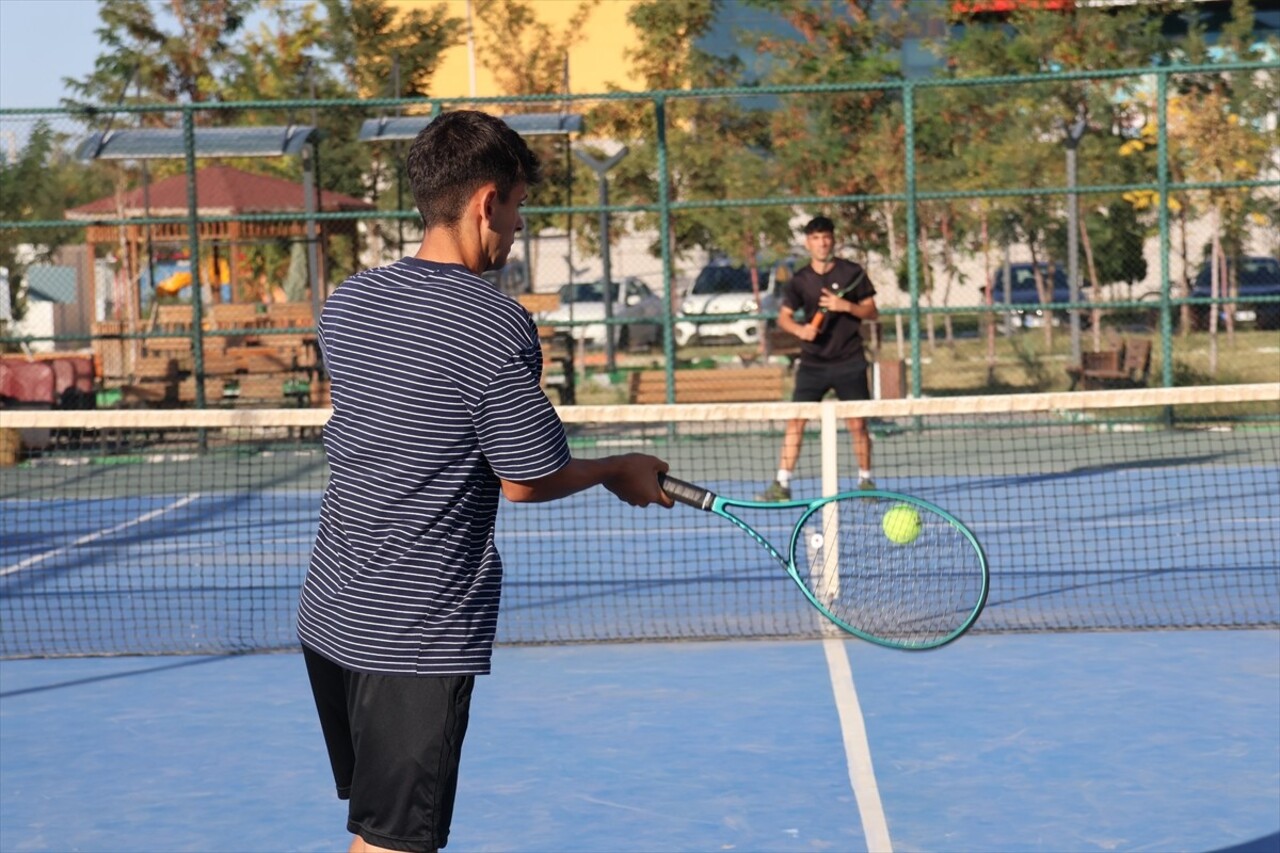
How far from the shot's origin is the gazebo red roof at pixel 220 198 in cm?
1875

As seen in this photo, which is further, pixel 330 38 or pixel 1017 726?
pixel 330 38

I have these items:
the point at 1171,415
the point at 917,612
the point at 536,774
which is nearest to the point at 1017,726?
the point at 917,612

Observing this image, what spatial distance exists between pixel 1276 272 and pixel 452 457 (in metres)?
25.0

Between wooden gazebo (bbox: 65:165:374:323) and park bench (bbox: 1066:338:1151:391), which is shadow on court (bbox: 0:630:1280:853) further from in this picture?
wooden gazebo (bbox: 65:165:374:323)

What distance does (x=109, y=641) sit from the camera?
781cm

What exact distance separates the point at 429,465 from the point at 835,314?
827 centimetres

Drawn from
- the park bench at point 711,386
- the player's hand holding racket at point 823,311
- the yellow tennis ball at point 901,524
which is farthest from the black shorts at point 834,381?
the yellow tennis ball at point 901,524

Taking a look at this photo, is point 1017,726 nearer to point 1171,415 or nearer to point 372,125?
point 1171,415

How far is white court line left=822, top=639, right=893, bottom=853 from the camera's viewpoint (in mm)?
4785

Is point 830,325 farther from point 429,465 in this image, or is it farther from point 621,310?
point 621,310

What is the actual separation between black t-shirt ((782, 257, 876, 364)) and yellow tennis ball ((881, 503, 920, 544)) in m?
5.67

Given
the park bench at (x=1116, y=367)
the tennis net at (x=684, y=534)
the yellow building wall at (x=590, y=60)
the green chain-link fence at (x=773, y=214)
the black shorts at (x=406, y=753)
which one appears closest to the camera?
the black shorts at (x=406, y=753)

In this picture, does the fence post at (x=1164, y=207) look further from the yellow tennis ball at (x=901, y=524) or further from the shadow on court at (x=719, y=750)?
the yellow tennis ball at (x=901, y=524)

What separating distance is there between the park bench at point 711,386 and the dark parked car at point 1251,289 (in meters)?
8.16
